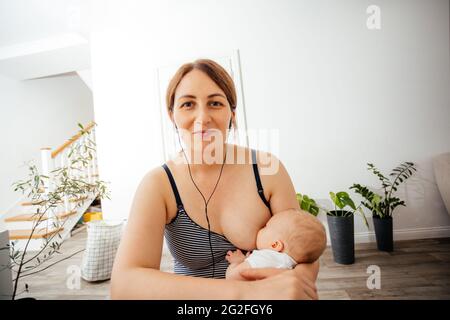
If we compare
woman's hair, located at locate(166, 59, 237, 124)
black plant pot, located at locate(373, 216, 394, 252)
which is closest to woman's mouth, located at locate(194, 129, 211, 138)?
woman's hair, located at locate(166, 59, 237, 124)

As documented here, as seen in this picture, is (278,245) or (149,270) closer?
(149,270)

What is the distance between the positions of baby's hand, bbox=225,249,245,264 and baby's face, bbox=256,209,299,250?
0.23 feet

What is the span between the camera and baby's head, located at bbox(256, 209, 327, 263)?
2.24 ft

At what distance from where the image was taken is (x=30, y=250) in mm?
2734

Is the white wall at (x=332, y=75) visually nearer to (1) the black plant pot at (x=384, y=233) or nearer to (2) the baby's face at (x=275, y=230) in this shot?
(1) the black plant pot at (x=384, y=233)

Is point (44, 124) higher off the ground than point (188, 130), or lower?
higher

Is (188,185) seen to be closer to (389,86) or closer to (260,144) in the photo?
(260,144)

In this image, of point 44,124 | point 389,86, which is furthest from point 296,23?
point 44,124

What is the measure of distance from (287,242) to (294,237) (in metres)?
0.03

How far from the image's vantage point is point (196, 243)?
2.44 ft

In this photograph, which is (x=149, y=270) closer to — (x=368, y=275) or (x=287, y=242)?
(x=287, y=242)

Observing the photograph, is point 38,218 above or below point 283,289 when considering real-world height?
below

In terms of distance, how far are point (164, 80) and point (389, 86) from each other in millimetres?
2567

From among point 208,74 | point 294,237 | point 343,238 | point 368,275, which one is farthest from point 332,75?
point 294,237
